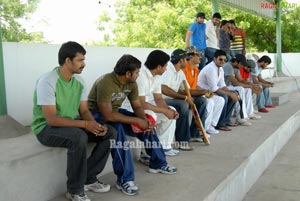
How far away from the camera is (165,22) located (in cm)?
1445

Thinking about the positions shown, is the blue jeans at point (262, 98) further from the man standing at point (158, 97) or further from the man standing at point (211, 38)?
the man standing at point (158, 97)

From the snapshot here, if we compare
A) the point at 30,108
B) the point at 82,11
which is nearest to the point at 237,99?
the point at 30,108

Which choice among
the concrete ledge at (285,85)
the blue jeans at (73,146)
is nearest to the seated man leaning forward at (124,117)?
the blue jeans at (73,146)

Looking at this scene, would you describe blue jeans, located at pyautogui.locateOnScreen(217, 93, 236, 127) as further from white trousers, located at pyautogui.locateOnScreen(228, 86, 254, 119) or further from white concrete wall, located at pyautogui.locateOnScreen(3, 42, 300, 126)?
white concrete wall, located at pyautogui.locateOnScreen(3, 42, 300, 126)

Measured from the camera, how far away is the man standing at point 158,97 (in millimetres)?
3451

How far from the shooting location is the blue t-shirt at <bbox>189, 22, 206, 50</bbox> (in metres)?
6.18

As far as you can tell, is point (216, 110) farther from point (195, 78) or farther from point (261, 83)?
point (261, 83)

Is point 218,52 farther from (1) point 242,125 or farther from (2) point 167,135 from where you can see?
(2) point 167,135

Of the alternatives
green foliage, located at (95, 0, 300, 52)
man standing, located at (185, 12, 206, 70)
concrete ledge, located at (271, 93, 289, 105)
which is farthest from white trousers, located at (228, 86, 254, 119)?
green foliage, located at (95, 0, 300, 52)

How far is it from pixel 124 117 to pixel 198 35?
3.69 metres

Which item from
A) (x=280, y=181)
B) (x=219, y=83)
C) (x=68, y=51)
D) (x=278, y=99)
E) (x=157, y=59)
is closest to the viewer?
(x=68, y=51)

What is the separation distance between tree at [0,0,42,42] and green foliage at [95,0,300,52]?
670cm

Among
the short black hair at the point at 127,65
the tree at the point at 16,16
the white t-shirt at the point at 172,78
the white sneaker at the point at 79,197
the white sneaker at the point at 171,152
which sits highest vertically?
the tree at the point at 16,16

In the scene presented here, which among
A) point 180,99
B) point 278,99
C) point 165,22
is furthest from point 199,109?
point 165,22
